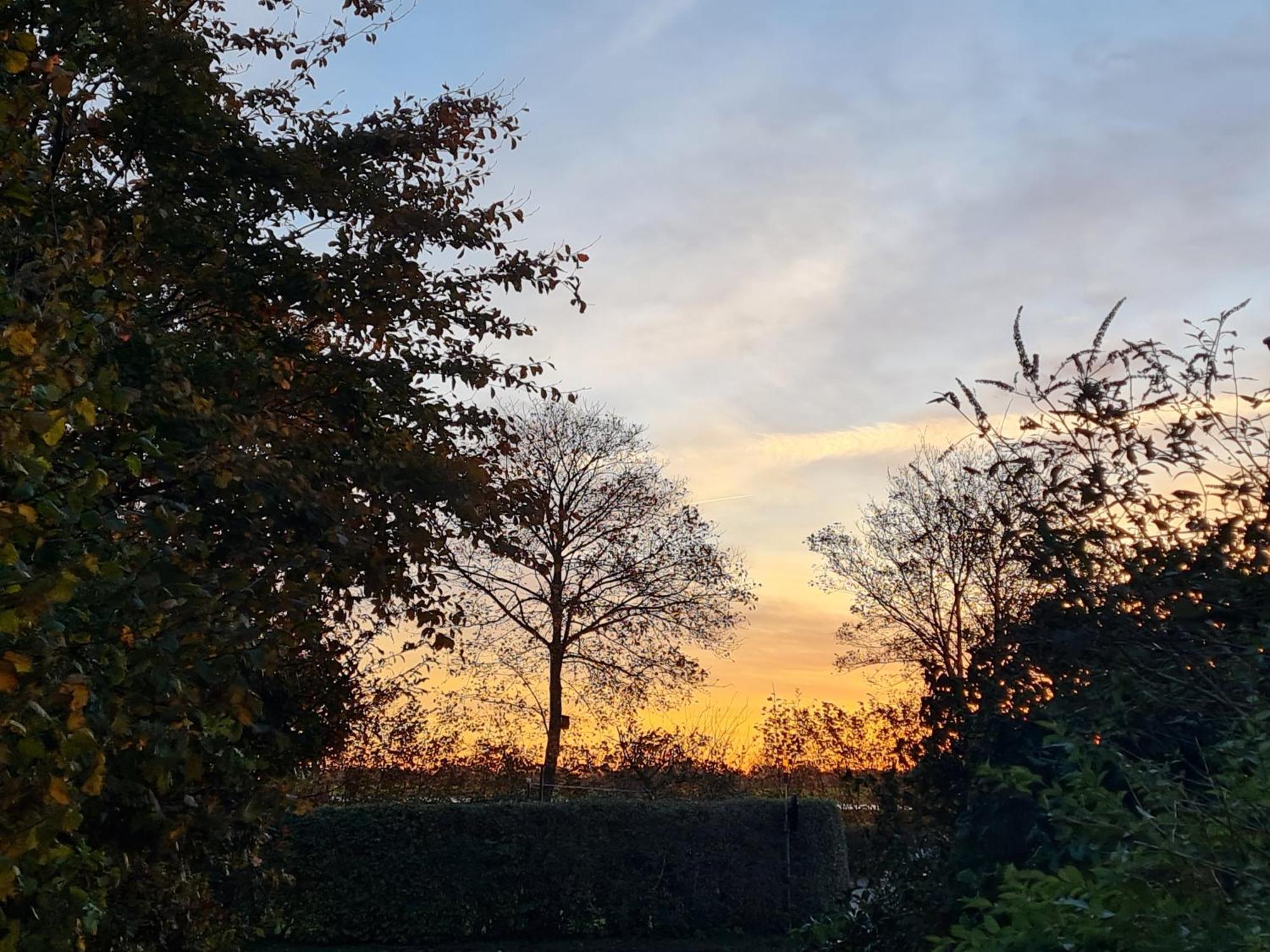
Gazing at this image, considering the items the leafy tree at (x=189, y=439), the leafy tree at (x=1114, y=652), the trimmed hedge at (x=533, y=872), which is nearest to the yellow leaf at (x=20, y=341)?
the leafy tree at (x=189, y=439)

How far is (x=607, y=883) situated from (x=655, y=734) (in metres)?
5.16

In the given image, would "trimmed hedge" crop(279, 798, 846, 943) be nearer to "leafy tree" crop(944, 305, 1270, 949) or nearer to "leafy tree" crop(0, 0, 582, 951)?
"leafy tree" crop(0, 0, 582, 951)

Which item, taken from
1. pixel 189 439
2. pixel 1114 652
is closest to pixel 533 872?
pixel 189 439

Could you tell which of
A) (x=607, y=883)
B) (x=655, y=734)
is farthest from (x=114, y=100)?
(x=655, y=734)

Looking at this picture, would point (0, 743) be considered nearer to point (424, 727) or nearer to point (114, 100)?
point (114, 100)

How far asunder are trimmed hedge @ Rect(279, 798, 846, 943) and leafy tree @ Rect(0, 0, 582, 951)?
1463 millimetres

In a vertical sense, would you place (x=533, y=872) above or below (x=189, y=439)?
below

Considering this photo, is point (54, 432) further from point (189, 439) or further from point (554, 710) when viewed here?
point (554, 710)

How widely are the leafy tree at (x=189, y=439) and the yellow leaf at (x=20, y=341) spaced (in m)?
0.02

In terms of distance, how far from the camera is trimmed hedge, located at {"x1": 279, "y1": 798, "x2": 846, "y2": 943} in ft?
44.0

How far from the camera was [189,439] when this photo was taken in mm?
7480

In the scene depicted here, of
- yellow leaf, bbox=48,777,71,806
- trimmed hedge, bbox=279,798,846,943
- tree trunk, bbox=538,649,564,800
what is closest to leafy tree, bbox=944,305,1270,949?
yellow leaf, bbox=48,777,71,806

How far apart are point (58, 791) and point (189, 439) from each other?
4487mm

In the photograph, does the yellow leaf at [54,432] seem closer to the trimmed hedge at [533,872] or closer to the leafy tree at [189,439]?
the leafy tree at [189,439]
